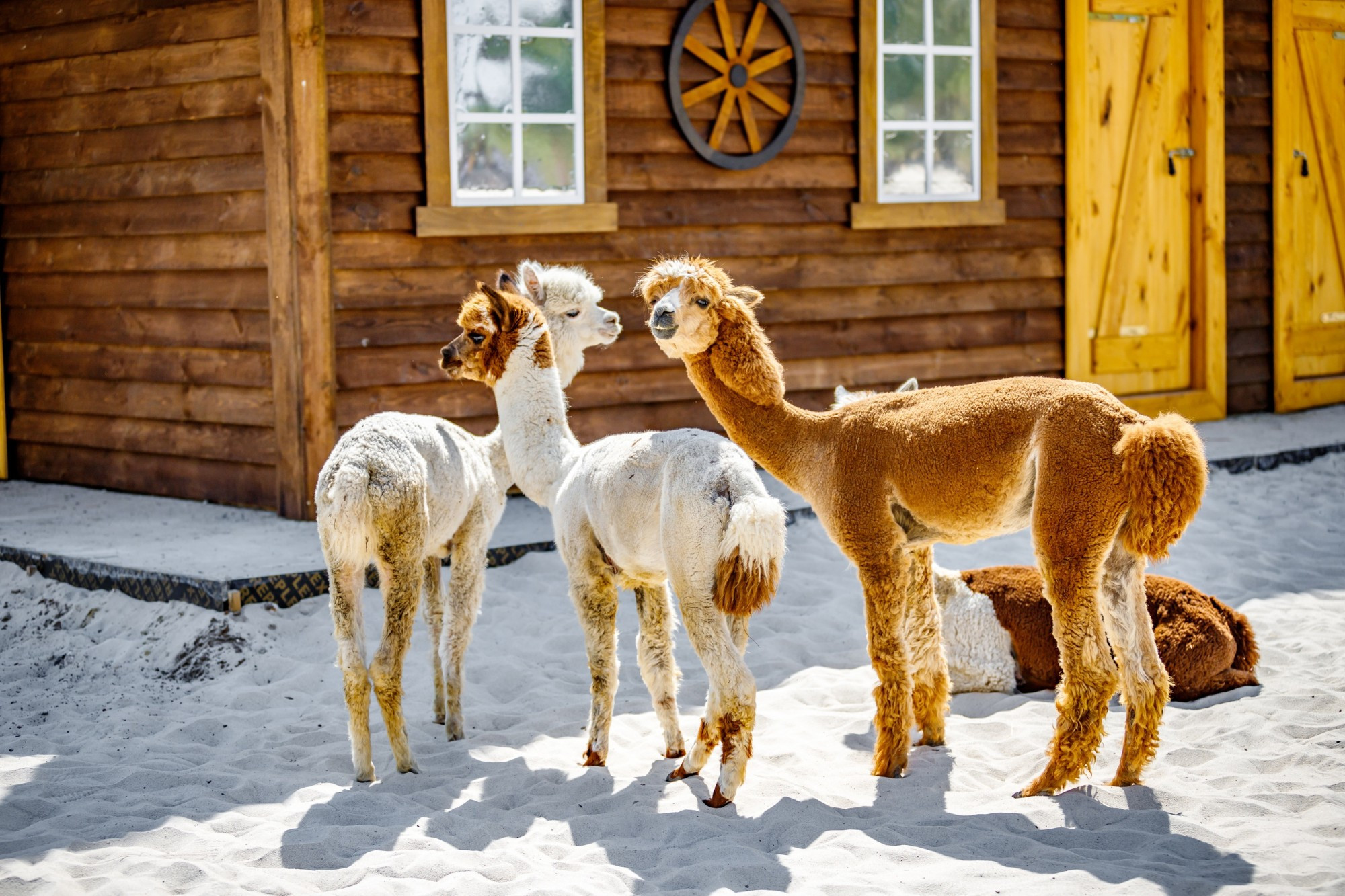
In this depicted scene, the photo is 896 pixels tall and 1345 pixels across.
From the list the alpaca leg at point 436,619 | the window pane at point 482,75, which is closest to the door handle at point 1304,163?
→ the window pane at point 482,75

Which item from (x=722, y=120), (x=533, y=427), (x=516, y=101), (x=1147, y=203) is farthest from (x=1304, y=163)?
(x=533, y=427)

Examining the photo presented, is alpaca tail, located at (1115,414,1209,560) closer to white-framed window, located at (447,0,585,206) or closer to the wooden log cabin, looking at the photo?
the wooden log cabin

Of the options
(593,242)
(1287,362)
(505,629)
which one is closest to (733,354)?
(505,629)

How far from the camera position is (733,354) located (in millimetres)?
4859

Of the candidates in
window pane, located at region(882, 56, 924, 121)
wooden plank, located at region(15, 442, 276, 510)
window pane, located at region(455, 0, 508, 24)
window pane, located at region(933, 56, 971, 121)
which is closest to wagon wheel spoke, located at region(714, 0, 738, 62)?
window pane, located at region(882, 56, 924, 121)

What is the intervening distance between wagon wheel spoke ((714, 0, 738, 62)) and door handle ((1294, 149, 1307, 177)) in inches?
229

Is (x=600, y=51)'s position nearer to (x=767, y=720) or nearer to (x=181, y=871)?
(x=767, y=720)

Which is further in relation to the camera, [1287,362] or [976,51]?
[1287,362]

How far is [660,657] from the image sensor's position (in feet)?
16.3

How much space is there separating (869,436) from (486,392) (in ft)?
13.3

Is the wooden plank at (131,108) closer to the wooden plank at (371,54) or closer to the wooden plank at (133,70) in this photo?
the wooden plank at (133,70)

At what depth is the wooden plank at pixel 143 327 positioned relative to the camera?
8.21 meters

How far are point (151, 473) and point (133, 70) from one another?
2.66 meters

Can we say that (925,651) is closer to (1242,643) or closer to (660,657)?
(660,657)
